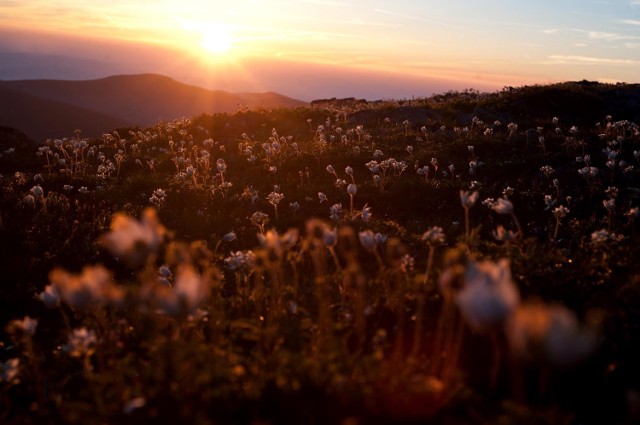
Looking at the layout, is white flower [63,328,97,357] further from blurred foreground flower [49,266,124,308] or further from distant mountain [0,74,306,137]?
distant mountain [0,74,306,137]

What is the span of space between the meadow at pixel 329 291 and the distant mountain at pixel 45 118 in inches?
3754

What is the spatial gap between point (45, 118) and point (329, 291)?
113 m

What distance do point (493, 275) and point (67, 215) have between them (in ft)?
31.8

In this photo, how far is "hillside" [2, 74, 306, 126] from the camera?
131500 millimetres

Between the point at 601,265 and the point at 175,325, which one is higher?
the point at 601,265

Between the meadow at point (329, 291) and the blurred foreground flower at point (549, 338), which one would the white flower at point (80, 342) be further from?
the blurred foreground flower at point (549, 338)

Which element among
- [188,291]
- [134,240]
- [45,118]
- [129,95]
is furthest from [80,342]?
[129,95]

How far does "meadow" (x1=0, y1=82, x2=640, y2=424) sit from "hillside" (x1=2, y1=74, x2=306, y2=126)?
11681cm

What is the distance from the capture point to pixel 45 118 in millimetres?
104812

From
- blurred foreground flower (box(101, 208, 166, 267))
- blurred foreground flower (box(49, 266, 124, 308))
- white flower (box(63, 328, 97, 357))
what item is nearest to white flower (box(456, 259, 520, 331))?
blurred foreground flower (box(101, 208, 166, 267))

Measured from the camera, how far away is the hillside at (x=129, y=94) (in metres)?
Answer: 132

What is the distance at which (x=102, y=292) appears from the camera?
340cm

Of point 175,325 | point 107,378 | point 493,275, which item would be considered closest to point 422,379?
point 493,275

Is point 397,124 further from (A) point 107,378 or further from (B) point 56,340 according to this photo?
(A) point 107,378
